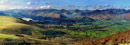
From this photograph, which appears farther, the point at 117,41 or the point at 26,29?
the point at 26,29

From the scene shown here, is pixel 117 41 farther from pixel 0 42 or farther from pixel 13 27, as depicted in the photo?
pixel 13 27

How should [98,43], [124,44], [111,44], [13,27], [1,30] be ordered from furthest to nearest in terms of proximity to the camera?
[13,27] → [1,30] → [98,43] → [111,44] → [124,44]

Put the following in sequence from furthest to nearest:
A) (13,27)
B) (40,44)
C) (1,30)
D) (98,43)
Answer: (13,27), (1,30), (40,44), (98,43)

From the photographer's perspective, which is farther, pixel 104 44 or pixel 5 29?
pixel 5 29

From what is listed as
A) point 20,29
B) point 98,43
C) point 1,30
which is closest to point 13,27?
point 20,29

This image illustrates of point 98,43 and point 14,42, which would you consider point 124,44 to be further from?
point 14,42

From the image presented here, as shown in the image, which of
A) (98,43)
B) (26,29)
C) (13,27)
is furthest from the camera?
(26,29)

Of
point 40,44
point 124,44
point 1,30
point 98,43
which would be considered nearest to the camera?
point 124,44

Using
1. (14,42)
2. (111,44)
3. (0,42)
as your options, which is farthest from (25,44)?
(111,44)
